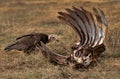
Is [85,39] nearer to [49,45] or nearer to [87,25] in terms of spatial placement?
[87,25]

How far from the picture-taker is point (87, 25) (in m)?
10.3

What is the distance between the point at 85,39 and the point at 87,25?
0.33 metres

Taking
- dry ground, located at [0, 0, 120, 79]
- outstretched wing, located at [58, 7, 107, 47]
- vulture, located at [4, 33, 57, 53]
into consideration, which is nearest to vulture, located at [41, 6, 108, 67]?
outstretched wing, located at [58, 7, 107, 47]

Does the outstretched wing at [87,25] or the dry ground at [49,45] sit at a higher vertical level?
the outstretched wing at [87,25]

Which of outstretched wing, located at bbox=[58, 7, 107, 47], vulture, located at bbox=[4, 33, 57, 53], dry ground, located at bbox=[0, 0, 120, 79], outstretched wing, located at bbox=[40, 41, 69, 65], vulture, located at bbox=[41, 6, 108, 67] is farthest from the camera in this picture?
vulture, located at bbox=[4, 33, 57, 53]

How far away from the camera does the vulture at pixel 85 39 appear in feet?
31.3

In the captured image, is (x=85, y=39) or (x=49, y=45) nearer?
(x=85, y=39)

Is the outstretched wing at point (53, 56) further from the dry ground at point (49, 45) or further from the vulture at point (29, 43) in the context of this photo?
the vulture at point (29, 43)

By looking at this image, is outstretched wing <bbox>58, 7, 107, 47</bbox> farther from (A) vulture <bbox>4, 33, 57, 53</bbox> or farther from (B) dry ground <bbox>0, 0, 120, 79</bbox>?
(A) vulture <bbox>4, 33, 57, 53</bbox>

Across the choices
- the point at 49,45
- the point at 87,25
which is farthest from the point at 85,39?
the point at 49,45

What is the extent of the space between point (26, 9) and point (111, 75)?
1270cm

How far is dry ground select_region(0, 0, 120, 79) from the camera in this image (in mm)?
9133

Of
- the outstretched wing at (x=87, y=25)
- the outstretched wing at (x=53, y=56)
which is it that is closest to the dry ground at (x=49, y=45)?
the outstretched wing at (x=53, y=56)

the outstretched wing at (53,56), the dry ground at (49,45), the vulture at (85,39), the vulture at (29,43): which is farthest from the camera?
the vulture at (29,43)
